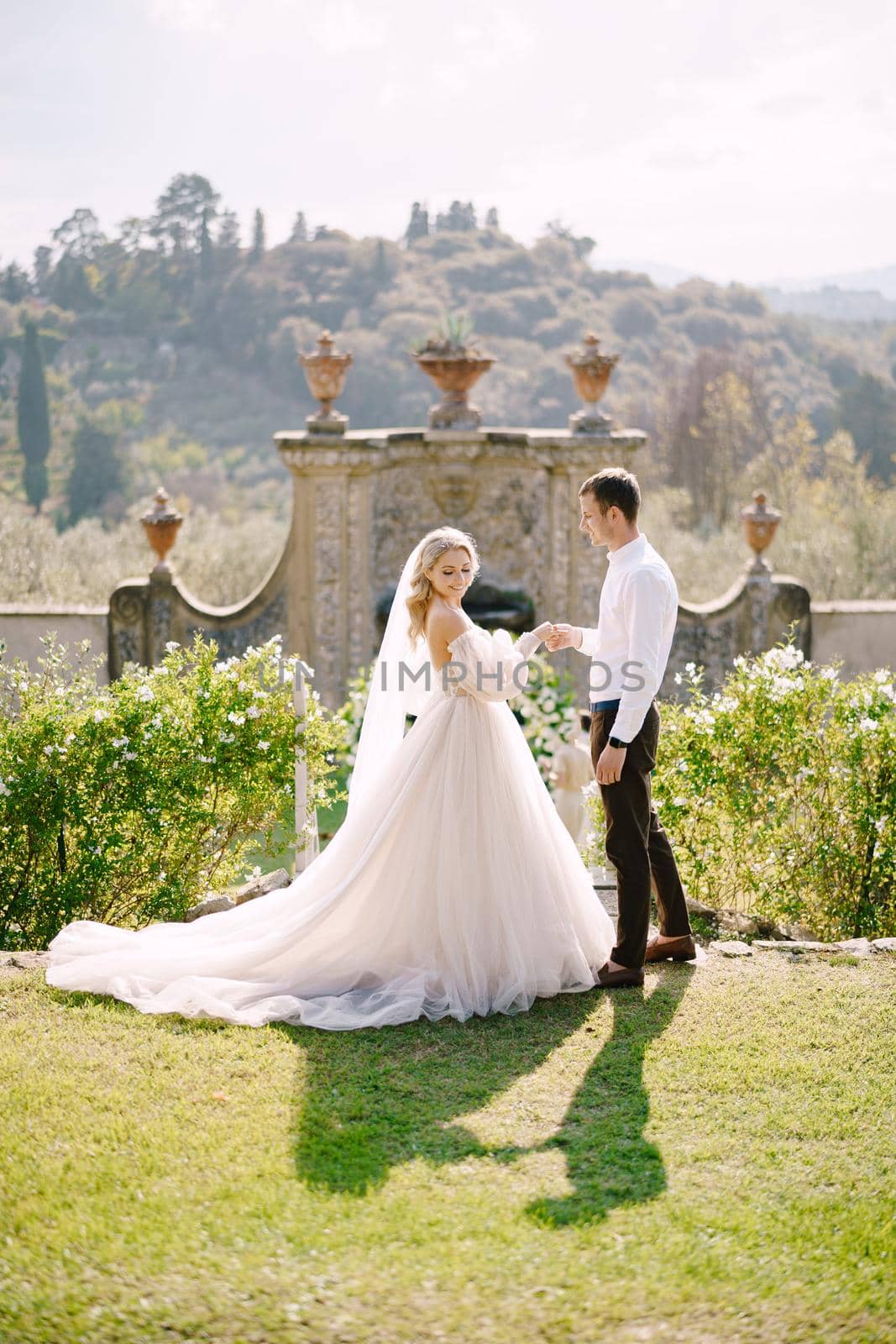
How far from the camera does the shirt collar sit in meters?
4.73

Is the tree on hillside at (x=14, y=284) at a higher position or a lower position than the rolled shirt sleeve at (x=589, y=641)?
higher

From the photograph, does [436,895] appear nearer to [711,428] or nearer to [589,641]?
[589,641]

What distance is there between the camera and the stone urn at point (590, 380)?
12.9 m

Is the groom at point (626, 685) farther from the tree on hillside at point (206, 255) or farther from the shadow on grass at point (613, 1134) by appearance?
the tree on hillside at point (206, 255)

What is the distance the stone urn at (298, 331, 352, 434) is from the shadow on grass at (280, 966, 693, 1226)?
28.9 ft

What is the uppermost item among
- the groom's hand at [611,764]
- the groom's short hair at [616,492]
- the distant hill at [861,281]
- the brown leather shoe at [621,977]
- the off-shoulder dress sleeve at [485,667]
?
the distant hill at [861,281]

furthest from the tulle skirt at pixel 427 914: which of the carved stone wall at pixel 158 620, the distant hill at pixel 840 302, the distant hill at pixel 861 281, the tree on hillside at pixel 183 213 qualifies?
the distant hill at pixel 861 281

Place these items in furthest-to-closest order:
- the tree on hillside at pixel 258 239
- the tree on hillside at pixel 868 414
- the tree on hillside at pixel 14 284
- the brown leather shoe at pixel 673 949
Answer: the tree on hillside at pixel 258 239, the tree on hillside at pixel 14 284, the tree on hillside at pixel 868 414, the brown leather shoe at pixel 673 949

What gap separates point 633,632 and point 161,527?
8.59m

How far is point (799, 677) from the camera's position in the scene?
625 centimetres

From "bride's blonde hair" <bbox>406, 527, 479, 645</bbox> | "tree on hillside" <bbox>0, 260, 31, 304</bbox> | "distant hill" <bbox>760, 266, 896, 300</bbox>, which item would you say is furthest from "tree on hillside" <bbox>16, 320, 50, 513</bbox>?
"distant hill" <bbox>760, 266, 896, 300</bbox>

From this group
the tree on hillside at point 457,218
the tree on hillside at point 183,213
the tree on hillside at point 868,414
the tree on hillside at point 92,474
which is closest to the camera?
the tree on hillside at point 92,474

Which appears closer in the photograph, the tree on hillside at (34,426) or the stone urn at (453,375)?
the stone urn at (453,375)

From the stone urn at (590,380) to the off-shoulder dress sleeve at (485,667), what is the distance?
8451 mm
